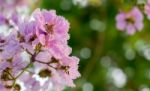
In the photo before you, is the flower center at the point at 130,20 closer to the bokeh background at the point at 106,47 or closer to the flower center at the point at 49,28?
the flower center at the point at 49,28

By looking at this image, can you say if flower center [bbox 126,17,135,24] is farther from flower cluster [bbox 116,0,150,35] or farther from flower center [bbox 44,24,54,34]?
flower center [bbox 44,24,54,34]

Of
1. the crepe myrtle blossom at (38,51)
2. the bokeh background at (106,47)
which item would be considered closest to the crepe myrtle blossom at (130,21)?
the crepe myrtle blossom at (38,51)

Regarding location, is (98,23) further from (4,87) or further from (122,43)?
(4,87)

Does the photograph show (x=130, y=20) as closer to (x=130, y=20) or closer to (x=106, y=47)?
(x=130, y=20)

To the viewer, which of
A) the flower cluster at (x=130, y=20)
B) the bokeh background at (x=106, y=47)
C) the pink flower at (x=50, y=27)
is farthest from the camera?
the bokeh background at (x=106, y=47)

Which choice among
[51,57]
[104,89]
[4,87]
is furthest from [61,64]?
[104,89]
